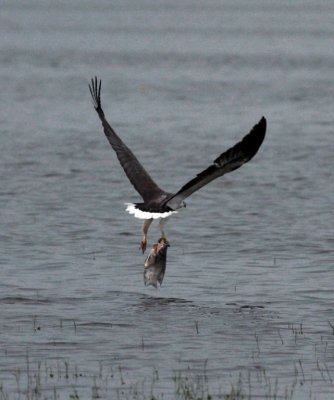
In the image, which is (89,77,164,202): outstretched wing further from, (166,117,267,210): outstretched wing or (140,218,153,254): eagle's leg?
(166,117,267,210): outstretched wing

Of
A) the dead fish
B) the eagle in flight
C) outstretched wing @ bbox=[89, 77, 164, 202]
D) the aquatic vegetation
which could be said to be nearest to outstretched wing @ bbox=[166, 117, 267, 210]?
the eagle in flight

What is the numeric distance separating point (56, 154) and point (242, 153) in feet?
51.0

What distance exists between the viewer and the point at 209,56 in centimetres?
5656

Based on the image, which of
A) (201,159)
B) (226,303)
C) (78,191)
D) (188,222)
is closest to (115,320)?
(226,303)

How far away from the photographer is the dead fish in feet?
46.5

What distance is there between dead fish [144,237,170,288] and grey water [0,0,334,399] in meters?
0.40

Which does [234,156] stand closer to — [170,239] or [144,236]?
[144,236]

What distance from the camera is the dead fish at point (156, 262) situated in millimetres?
14172

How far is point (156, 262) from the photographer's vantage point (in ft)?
46.8

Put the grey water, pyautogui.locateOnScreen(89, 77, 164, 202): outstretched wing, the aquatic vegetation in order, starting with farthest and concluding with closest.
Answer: pyautogui.locateOnScreen(89, 77, 164, 202): outstretched wing
the grey water
the aquatic vegetation

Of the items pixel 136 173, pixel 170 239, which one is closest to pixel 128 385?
pixel 136 173

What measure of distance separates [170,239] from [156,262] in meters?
5.08

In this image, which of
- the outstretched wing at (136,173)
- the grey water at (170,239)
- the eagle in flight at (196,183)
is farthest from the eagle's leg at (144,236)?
the grey water at (170,239)

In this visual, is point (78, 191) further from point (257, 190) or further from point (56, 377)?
point (56, 377)
